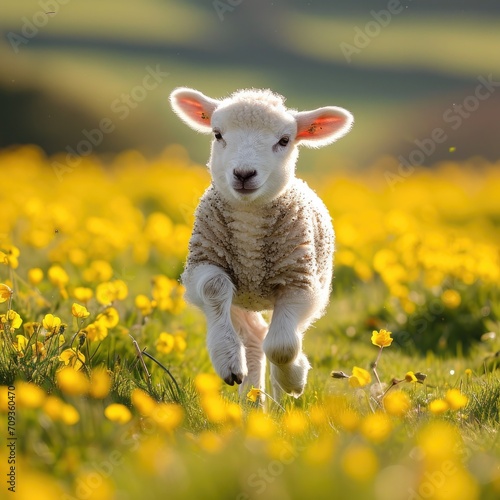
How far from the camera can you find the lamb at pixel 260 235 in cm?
422

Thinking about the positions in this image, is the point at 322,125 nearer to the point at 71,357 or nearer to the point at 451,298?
the point at 71,357

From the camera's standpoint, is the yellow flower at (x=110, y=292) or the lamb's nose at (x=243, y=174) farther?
the yellow flower at (x=110, y=292)

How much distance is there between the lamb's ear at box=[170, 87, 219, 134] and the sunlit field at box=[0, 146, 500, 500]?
3.13ft

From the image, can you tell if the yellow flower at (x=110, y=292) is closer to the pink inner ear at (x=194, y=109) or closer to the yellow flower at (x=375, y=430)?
the pink inner ear at (x=194, y=109)

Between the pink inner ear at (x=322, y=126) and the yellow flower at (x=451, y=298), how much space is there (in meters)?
2.01

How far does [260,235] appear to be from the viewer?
4.46m

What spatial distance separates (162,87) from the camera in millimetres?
22719

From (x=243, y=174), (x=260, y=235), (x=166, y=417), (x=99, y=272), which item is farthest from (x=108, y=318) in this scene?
(x=166, y=417)

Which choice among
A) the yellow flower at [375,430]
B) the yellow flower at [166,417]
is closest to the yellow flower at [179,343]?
Answer: the yellow flower at [166,417]

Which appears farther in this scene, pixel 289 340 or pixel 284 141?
pixel 284 141

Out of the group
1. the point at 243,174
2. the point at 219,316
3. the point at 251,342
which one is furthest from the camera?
the point at 251,342

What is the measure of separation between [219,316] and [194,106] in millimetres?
1312

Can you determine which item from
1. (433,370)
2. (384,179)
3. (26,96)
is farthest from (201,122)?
(26,96)

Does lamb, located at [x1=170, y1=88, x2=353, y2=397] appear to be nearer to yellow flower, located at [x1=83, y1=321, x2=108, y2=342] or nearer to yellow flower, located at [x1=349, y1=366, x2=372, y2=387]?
yellow flower, located at [x1=83, y1=321, x2=108, y2=342]
